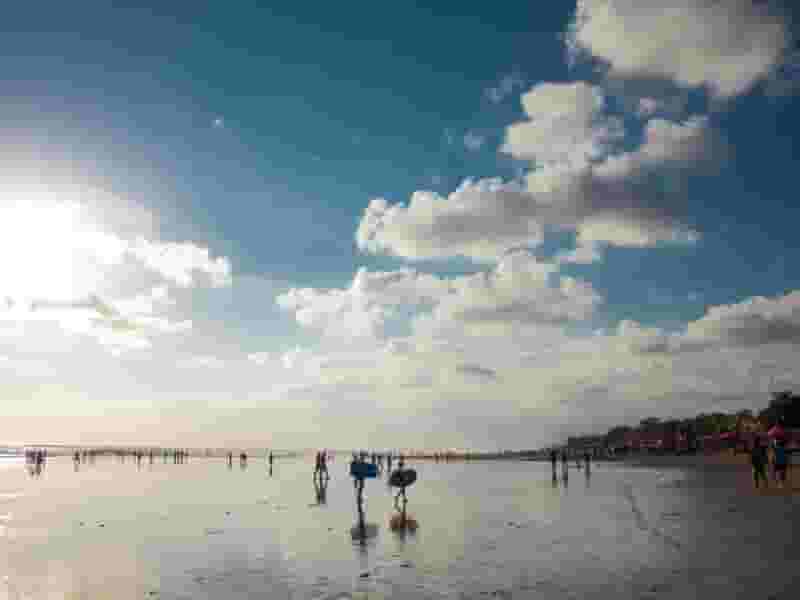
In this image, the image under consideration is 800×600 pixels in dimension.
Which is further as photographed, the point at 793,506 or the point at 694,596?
the point at 793,506

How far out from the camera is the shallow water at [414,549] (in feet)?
61.9

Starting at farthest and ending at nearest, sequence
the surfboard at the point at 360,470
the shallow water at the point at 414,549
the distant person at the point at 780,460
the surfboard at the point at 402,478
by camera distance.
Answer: the distant person at the point at 780,460
the surfboard at the point at 360,470
the surfboard at the point at 402,478
the shallow water at the point at 414,549

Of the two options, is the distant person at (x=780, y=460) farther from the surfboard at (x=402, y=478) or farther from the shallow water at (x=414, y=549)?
the surfboard at (x=402, y=478)

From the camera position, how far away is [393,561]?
2352cm

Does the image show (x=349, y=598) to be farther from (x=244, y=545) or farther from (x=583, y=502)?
(x=583, y=502)

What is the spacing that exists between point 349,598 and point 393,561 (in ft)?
20.0

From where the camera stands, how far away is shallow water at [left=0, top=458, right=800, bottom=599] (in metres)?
18.9

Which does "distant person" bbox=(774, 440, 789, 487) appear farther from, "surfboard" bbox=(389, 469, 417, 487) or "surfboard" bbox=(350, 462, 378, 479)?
"surfboard" bbox=(350, 462, 378, 479)

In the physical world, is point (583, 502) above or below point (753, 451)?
below

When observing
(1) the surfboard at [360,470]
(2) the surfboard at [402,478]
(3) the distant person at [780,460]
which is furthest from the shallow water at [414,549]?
(3) the distant person at [780,460]

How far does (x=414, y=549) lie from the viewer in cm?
2620

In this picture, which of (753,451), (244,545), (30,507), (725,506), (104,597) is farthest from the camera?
(753,451)

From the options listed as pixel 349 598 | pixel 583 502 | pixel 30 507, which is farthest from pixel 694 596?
pixel 30 507

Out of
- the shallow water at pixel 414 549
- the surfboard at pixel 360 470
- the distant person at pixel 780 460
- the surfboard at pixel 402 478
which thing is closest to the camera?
the shallow water at pixel 414 549
